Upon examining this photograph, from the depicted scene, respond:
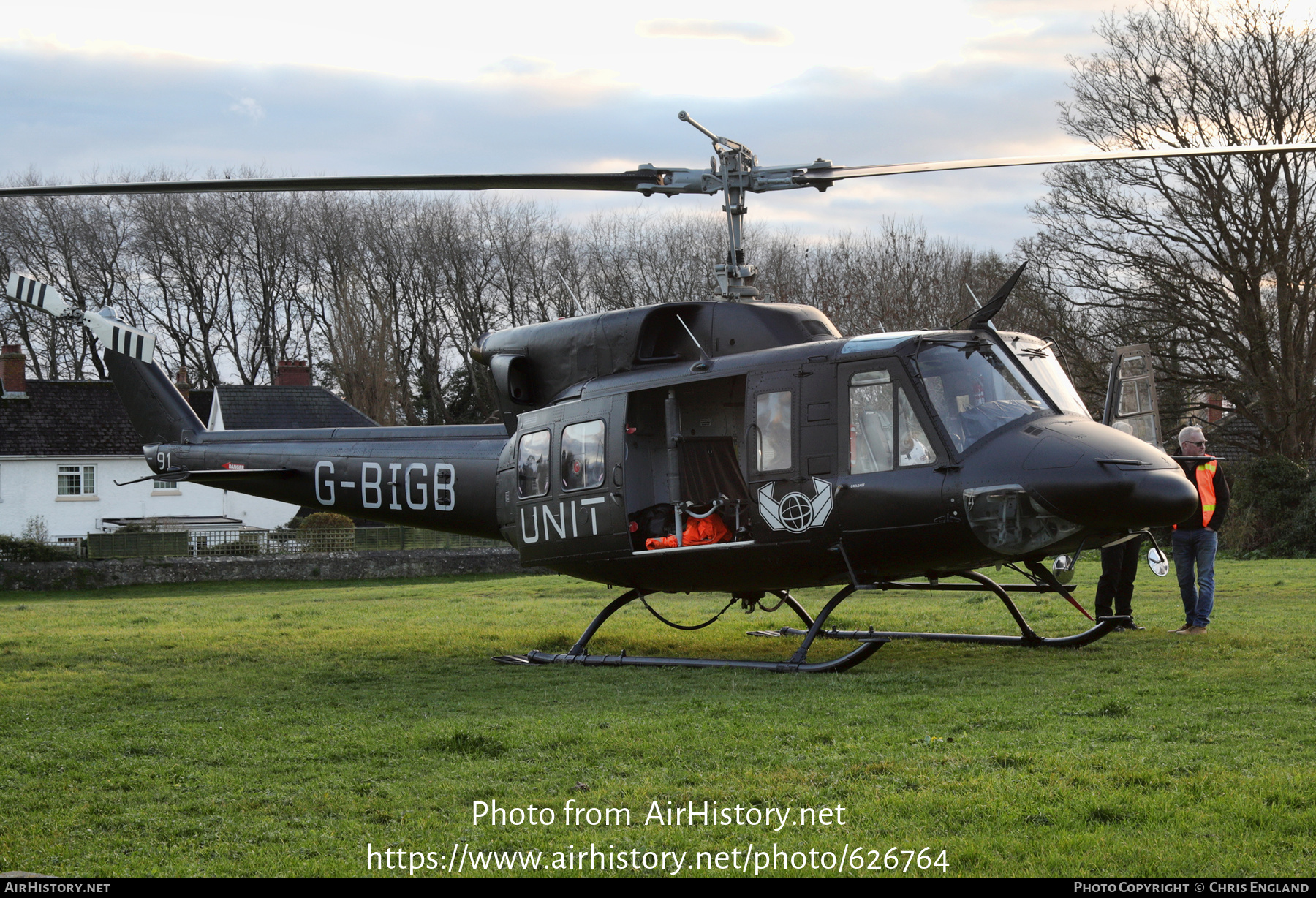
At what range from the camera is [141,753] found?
7457 millimetres

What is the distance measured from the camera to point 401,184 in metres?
10.7

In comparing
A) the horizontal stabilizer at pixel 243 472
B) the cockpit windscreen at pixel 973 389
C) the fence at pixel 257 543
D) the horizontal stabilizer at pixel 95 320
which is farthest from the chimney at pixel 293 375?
the cockpit windscreen at pixel 973 389

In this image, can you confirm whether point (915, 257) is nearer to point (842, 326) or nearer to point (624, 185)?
point (842, 326)

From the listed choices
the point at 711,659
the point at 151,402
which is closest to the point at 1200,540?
the point at 711,659

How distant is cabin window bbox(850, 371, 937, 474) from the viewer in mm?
9602

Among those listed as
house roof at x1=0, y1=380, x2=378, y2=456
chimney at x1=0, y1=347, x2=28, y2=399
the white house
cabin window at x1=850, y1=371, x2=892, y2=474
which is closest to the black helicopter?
cabin window at x1=850, y1=371, x2=892, y2=474

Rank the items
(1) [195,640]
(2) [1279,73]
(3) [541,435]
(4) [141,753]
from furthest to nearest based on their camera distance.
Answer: (2) [1279,73] → (1) [195,640] → (3) [541,435] → (4) [141,753]

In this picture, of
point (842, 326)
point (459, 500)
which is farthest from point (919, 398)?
point (842, 326)

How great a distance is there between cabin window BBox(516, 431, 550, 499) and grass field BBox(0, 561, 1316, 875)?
6.01ft

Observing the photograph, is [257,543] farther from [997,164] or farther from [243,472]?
[997,164]

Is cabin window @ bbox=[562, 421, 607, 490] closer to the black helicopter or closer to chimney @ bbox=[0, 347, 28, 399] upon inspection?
the black helicopter

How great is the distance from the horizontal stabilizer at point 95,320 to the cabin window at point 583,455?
6940 mm

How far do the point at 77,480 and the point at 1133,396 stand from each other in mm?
44630
